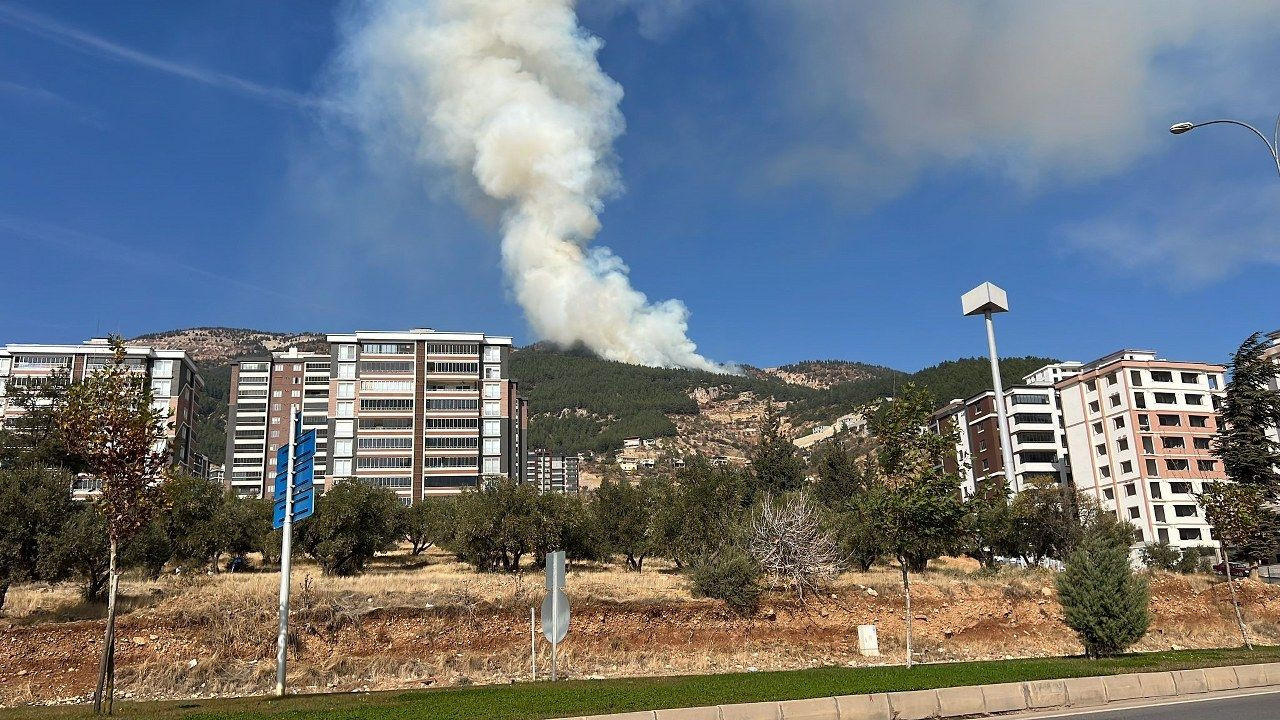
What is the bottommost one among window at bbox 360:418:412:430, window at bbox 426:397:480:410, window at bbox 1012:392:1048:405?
window at bbox 1012:392:1048:405

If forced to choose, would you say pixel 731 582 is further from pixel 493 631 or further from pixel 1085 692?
pixel 1085 692

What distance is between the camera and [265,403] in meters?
162

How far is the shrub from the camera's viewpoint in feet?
117

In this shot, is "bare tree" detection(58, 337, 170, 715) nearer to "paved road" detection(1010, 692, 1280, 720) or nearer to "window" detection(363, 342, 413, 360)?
"paved road" detection(1010, 692, 1280, 720)

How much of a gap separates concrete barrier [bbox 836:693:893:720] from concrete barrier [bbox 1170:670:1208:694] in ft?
24.2

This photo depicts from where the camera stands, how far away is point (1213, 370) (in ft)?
329

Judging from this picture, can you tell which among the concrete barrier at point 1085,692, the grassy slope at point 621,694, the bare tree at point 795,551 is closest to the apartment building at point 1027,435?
the bare tree at point 795,551

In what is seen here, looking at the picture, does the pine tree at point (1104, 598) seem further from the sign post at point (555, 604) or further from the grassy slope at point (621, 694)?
the sign post at point (555, 604)

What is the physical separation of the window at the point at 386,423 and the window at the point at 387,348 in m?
9.56

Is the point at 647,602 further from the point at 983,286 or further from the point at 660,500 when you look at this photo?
the point at 983,286

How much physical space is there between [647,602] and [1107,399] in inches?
3389

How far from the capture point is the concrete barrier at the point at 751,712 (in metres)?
14.6

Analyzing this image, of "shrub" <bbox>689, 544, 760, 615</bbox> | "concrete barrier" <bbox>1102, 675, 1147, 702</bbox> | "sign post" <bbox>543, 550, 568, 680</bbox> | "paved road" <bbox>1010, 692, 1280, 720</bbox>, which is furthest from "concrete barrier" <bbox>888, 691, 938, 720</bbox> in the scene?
"shrub" <bbox>689, 544, 760, 615</bbox>

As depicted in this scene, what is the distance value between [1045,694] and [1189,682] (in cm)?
430
